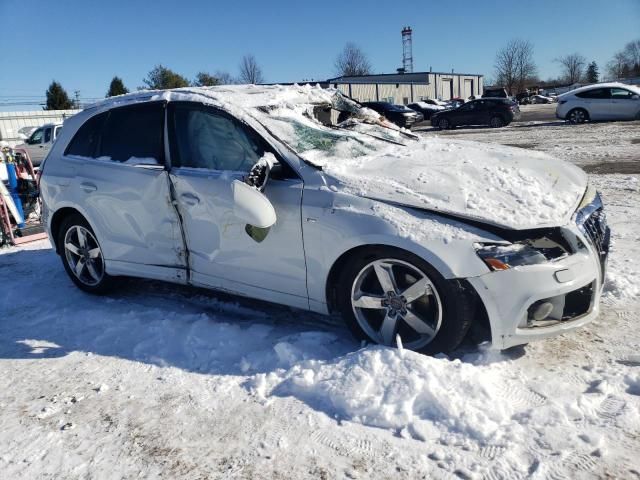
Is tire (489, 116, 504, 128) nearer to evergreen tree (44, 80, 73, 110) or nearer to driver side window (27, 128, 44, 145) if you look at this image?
driver side window (27, 128, 44, 145)

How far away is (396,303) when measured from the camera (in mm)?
3133

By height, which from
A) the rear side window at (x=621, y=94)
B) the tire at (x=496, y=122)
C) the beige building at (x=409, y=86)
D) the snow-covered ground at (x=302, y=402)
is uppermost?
the beige building at (x=409, y=86)

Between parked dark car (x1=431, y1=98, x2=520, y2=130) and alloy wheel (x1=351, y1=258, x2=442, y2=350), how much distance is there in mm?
22331

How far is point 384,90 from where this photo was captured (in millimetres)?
62438

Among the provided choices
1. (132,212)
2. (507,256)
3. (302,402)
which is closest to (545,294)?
(507,256)

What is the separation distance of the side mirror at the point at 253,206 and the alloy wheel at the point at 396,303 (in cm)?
68

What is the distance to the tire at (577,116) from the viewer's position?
66.2 feet

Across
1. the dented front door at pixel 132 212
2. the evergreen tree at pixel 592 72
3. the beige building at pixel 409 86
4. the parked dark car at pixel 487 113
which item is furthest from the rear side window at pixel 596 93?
the evergreen tree at pixel 592 72

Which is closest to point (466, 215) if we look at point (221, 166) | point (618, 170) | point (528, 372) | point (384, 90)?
point (528, 372)

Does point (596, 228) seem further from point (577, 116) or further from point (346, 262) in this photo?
point (577, 116)

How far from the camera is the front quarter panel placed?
2.85 metres

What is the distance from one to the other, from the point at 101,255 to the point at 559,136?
49.8 feet

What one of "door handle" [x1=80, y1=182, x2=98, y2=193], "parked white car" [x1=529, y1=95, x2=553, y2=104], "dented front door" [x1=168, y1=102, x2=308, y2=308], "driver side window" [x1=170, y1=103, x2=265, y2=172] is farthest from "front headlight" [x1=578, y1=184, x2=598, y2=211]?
"parked white car" [x1=529, y1=95, x2=553, y2=104]

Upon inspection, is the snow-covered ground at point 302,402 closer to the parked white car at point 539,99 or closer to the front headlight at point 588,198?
the front headlight at point 588,198
